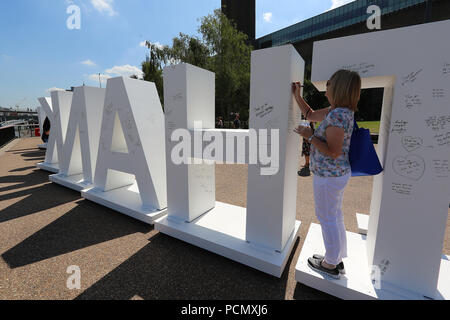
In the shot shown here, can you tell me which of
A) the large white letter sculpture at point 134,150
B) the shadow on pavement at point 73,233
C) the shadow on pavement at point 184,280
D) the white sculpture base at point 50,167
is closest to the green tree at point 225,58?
the white sculpture base at point 50,167

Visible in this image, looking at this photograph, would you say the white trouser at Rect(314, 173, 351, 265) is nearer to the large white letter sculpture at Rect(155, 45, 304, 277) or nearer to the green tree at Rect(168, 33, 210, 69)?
the large white letter sculpture at Rect(155, 45, 304, 277)

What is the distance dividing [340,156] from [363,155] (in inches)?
8.3

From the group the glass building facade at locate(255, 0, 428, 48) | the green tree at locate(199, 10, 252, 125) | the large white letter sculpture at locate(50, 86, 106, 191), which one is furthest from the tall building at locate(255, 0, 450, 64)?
the large white letter sculpture at locate(50, 86, 106, 191)

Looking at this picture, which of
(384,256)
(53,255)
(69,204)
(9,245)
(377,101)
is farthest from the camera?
(377,101)

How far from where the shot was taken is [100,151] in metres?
4.69

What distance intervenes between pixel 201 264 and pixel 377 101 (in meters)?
36.8

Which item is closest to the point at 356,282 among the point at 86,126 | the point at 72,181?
the point at 86,126

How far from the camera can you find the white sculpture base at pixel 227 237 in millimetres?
2572

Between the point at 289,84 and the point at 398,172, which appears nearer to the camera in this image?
the point at 398,172

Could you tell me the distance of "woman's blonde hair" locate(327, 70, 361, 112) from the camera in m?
1.89

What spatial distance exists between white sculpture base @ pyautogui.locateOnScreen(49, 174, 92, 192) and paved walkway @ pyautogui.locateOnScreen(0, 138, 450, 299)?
1.78ft

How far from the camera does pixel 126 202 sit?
423cm
